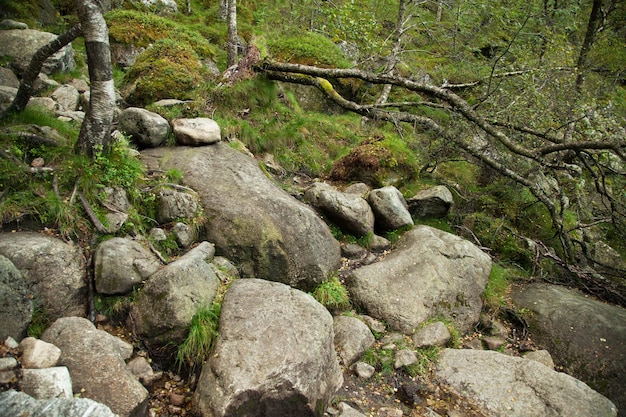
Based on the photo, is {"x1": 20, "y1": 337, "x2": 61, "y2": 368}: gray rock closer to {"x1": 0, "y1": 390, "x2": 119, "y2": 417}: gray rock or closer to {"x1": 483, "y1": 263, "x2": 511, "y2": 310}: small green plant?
{"x1": 0, "y1": 390, "x2": 119, "y2": 417}: gray rock

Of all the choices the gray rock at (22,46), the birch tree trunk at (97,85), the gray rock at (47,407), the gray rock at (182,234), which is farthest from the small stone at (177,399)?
the gray rock at (22,46)

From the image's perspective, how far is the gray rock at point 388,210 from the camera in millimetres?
8008

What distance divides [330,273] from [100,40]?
4.54 metres

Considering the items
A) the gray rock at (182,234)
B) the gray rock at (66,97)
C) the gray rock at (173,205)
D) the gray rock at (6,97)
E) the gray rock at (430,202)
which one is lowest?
the gray rock at (430,202)

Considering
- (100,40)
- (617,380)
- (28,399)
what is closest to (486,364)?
(617,380)

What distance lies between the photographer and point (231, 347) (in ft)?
14.2

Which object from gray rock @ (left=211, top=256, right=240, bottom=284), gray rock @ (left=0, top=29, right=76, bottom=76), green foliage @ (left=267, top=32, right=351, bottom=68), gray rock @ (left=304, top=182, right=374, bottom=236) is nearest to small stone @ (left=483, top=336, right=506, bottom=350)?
gray rock @ (left=304, top=182, right=374, bottom=236)

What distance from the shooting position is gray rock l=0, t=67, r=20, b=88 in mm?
7383

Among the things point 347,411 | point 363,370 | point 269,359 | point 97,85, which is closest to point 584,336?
point 363,370

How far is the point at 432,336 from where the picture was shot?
19.8ft

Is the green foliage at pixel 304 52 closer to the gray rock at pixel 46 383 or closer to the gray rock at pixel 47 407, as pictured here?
the gray rock at pixel 46 383

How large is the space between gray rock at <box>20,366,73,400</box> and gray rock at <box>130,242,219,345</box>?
1.19m

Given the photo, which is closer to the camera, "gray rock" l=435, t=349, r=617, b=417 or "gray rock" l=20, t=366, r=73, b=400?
"gray rock" l=20, t=366, r=73, b=400

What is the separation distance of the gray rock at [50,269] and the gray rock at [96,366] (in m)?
0.40
